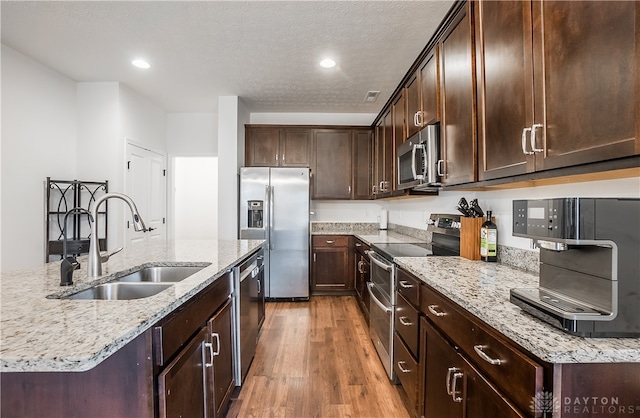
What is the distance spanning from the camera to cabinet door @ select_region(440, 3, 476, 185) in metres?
1.70

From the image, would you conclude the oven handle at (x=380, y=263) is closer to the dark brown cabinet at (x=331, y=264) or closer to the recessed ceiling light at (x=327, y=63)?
the dark brown cabinet at (x=331, y=264)

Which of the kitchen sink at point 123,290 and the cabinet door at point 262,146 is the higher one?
→ the cabinet door at point 262,146

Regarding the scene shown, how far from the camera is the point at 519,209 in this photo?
110 centimetres

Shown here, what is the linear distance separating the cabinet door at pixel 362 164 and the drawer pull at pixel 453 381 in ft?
11.1

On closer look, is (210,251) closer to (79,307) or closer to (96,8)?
(79,307)

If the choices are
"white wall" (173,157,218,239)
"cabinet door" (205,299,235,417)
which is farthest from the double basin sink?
"white wall" (173,157,218,239)

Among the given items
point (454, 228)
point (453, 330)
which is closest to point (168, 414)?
point (453, 330)

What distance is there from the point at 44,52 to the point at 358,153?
3589 mm

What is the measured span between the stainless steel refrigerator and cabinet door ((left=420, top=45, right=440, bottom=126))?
1.98m

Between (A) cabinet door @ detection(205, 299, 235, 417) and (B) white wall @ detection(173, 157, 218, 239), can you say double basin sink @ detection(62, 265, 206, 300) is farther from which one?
(B) white wall @ detection(173, 157, 218, 239)

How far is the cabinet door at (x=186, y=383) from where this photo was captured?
1.05 metres

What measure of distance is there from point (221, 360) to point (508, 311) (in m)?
1.42

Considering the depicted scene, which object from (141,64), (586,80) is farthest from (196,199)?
(586,80)

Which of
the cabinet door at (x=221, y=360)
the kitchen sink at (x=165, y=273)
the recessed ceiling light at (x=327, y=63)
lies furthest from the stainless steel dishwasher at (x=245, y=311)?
the recessed ceiling light at (x=327, y=63)
